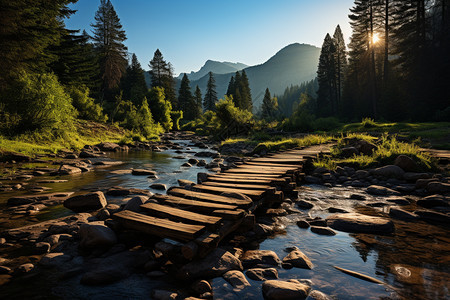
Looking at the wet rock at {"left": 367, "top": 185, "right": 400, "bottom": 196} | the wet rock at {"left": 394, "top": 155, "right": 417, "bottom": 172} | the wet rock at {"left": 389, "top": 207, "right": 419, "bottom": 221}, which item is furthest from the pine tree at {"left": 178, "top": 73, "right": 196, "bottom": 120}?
the wet rock at {"left": 389, "top": 207, "right": 419, "bottom": 221}

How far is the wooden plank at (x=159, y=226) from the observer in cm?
301

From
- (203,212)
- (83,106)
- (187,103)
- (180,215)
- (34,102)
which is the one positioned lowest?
(203,212)

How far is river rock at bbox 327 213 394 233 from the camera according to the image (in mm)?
4191

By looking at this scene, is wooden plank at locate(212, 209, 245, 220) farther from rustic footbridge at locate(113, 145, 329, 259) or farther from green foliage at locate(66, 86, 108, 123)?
green foliage at locate(66, 86, 108, 123)

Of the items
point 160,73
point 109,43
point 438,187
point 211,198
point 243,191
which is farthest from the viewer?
point 160,73

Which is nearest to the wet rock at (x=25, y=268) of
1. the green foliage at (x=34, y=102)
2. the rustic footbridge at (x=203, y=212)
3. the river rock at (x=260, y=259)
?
the rustic footbridge at (x=203, y=212)

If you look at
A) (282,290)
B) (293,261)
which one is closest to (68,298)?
(282,290)

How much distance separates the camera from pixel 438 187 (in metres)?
6.07

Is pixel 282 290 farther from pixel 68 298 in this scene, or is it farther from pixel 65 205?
pixel 65 205

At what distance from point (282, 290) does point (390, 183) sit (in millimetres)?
6781

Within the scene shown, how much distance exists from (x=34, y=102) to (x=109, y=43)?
32.3 m

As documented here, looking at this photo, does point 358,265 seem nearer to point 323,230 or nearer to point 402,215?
point 323,230

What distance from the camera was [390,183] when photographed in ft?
24.3

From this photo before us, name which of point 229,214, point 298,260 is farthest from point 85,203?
point 298,260
